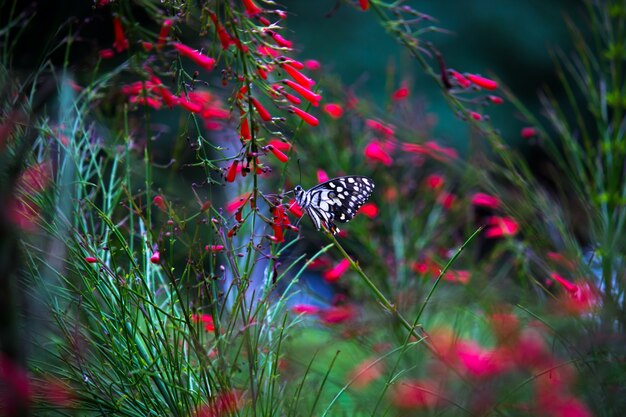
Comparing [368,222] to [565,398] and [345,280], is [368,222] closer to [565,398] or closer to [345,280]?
[345,280]

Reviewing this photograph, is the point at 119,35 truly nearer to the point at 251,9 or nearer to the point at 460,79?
the point at 251,9

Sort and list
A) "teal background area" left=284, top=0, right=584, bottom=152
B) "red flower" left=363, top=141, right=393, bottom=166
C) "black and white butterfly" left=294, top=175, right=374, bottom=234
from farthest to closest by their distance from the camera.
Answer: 1. "teal background area" left=284, top=0, right=584, bottom=152
2. "red flower" left=363, top=141, right=393, bottom=166
3. "black and white butterfly" left=294, top=175, right=374, bottom=234

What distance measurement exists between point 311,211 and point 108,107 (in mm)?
734

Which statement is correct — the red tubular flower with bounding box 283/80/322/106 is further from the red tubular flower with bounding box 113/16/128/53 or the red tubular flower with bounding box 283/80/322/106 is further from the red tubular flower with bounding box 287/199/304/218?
the red tubular flower with bounding box 113/16/128/53

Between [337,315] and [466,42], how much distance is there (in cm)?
609

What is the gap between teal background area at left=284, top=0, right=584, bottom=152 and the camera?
7.70 metres

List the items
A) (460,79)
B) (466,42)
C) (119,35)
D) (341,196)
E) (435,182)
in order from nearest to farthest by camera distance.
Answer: (119,35) → (460,79) → (341,196) → (435,182) → (466,42)

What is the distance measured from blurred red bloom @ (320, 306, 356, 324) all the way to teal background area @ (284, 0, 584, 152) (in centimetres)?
504

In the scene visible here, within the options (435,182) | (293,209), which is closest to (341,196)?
(293,209)

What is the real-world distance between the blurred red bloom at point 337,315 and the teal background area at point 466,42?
504 cm

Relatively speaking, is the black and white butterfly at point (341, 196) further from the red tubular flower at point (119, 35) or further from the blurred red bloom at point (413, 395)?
the red tubular flower at point (119, 35)

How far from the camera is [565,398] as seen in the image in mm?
1418

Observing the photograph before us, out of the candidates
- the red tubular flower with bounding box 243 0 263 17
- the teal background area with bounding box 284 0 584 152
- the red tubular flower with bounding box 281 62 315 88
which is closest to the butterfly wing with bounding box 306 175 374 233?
the red tubular flower with bounding box 281 62 315 88

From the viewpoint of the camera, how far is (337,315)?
2701 mm
